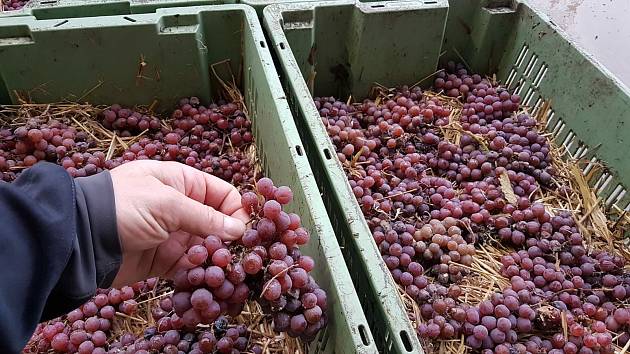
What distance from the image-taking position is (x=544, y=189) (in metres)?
1.74

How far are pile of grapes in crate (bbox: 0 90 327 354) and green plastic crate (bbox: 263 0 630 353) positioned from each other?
0.90 feet

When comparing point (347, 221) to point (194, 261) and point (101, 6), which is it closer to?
point (194, 261)

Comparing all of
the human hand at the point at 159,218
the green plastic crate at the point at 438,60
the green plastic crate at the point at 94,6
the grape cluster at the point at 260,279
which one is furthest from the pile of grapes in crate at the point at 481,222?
the green plastic crate at the point at 94,6

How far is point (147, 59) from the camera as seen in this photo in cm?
174

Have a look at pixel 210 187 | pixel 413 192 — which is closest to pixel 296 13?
pixel 413 192

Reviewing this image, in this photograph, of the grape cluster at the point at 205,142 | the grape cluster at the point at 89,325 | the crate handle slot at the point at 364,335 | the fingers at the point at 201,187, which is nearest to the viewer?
the crate handle slot at the point at 364,335

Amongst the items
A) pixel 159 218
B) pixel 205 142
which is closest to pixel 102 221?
pixel 159 218

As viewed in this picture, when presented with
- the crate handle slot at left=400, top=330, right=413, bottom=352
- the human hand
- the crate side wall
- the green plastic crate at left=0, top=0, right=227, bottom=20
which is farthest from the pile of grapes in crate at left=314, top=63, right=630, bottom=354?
the green plastic crate at left=0, top=0, right=227, bottom=20

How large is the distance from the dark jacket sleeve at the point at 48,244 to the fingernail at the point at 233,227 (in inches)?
7.7

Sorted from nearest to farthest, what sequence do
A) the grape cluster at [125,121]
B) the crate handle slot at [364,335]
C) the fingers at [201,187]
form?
1. the crate handle slot at [364,335]
2. the fingers at [201,187]
3. the grape cluster at [125,121]

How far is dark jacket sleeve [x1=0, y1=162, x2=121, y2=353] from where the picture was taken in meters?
0.71

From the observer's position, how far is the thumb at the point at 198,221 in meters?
0.92

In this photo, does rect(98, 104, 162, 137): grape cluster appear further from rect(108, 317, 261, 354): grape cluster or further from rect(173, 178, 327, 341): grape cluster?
rect(173, 178, 327, 341): grape cluster

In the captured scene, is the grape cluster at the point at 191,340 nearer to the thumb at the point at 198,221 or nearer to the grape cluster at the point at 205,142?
the thumb at the point at 198,221
